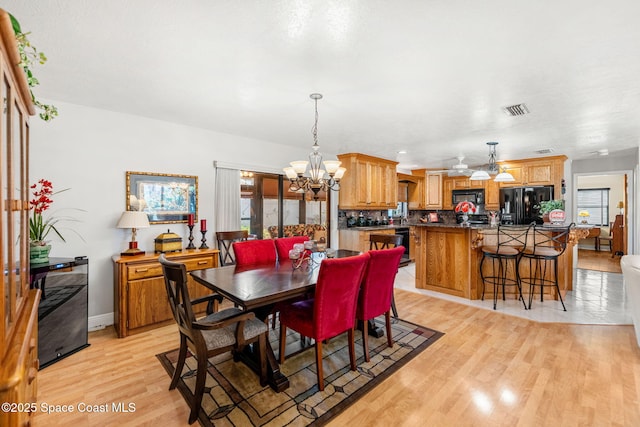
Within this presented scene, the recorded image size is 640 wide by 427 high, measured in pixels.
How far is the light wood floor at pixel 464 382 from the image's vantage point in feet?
6.19

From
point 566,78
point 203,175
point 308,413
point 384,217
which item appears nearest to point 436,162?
point 384,217

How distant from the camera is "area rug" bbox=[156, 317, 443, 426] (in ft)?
6.22

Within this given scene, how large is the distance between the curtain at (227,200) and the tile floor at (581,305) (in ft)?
9.67

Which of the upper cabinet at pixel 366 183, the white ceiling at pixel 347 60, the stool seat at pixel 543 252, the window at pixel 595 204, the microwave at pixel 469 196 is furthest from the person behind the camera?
the window at pixel 595 204

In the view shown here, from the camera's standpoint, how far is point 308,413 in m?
1.91

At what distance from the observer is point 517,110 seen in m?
3.22

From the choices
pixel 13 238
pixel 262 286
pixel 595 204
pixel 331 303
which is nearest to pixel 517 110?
pixel 331 303

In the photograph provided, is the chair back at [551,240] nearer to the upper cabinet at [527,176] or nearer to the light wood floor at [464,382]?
the light wood floor at [464,382]

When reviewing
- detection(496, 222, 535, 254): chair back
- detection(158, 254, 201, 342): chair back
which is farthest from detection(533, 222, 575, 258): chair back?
detection(158, 254, 201, 342): chair back

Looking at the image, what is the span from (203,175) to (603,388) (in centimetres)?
460

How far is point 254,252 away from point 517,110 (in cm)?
331

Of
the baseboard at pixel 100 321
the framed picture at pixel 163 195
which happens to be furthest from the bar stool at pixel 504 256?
the baseboard at pixel 100 321

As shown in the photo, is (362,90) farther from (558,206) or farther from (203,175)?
(558,206)

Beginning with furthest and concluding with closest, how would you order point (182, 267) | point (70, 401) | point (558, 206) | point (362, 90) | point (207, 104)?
point (558, 206), point (207, 104), point (362, 90), point (70, 401), point (182, 267)
